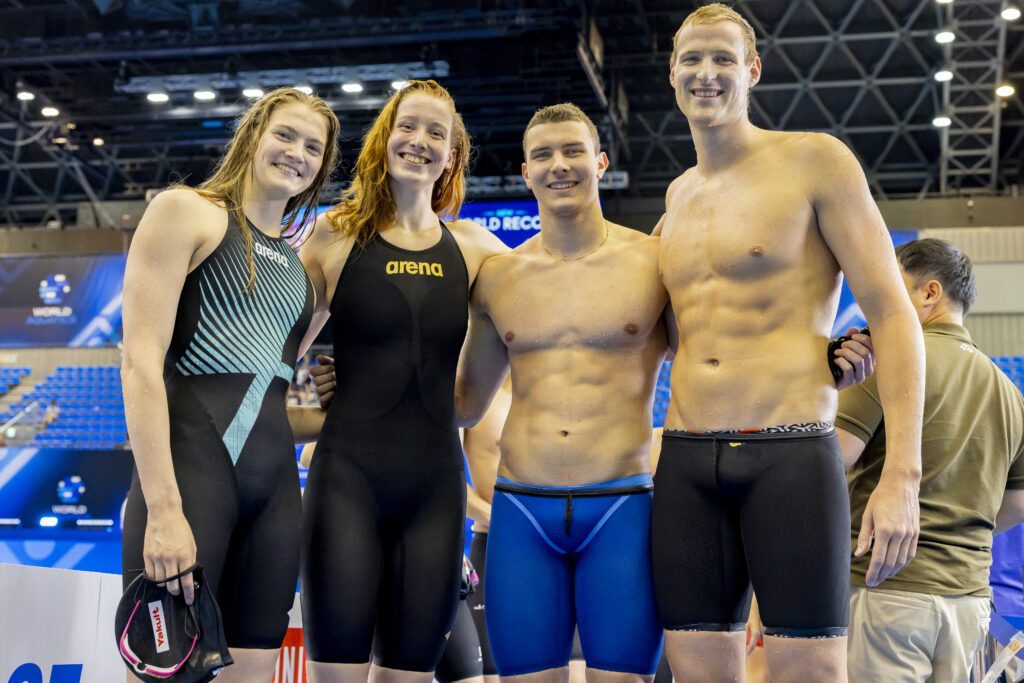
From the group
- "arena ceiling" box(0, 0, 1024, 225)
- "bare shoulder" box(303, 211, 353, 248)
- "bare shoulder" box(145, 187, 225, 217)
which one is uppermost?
"arena ceiling" box(0, 0, 1024, 225)

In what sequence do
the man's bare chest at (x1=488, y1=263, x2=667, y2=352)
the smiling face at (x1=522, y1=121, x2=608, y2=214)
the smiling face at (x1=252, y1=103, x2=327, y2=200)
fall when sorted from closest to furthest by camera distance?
the smiling face at (x1=252, y1=103, x2=327, y2=200) < the man's bare chest at (x1=488, y1=263, x2=667, y2=352) < the smiling face at (x1=522, y1=121, x2=608, y2=214)

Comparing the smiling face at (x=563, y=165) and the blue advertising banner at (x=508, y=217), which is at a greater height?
the blue advertising banner at (x=508, y=217)

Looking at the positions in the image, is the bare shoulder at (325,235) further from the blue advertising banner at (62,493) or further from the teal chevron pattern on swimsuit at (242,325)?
the blue advertising banner at (62,493)

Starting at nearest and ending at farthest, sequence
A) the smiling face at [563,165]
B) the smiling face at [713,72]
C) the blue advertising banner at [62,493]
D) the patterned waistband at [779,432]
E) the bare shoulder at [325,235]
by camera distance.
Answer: the patterned waistband at [779,432]
the smiling face at [713,72]
the smiling face at [563,165]
the bare shoulder at [325,235]
the blue advertising banner at [62,493]

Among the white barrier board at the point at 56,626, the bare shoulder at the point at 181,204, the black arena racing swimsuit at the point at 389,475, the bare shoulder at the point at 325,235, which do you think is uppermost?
the bare shoulder at the point at 325,235

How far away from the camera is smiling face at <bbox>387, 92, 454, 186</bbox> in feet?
10.6

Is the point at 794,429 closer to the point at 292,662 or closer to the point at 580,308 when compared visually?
the point at 580,308

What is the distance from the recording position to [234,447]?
2.64 m

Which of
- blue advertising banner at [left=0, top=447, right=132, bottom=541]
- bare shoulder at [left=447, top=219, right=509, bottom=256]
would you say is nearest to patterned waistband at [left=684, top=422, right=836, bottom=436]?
bare shoulder at [left=447, top=219, right=509, bottom=256]

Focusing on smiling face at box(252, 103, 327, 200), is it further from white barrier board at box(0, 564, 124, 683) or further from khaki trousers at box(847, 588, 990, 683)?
khaki trousers at box(847, 588, 990, 683)

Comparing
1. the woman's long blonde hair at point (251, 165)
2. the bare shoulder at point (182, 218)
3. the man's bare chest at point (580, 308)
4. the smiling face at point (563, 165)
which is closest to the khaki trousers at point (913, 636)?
the man's bare chest at point (580, 308)

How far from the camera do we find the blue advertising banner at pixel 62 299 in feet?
62.4

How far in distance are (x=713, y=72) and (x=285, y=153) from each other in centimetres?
131

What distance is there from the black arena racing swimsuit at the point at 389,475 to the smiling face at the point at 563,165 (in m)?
0.42
